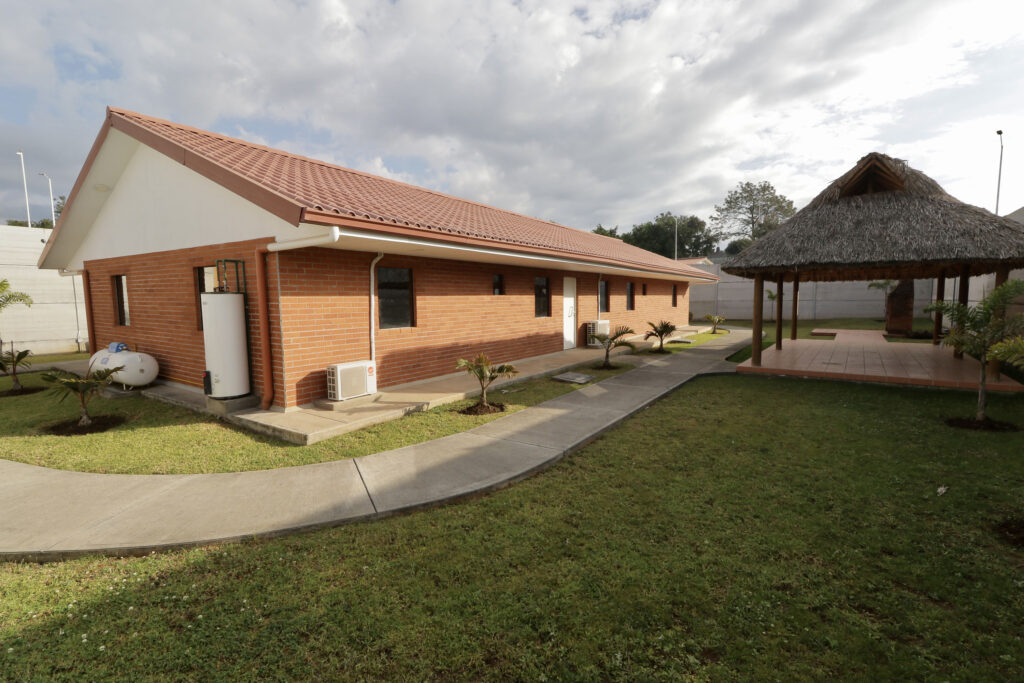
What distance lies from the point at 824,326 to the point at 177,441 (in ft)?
84.8

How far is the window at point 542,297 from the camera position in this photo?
39.1 feet

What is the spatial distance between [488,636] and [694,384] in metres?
7.88

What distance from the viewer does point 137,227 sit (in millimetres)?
8742

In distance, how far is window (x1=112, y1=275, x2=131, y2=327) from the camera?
9.81 metres

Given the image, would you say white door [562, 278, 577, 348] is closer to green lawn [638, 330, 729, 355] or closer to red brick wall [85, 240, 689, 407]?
red brick wall [85, 240, 689, 407]

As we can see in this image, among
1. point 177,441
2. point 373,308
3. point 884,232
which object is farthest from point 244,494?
point 884,232

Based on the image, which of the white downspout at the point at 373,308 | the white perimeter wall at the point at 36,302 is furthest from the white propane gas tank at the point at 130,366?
the white perimeter wall at the point at 36,302

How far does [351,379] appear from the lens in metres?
6.84

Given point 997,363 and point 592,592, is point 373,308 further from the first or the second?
point 997,363

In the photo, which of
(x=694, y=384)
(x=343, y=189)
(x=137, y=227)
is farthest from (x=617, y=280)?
(x=137, y=227)

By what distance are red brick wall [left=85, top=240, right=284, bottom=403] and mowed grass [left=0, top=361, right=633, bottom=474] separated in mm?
950

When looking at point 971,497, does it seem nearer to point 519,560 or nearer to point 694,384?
point 519,560

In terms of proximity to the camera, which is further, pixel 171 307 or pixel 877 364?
pixel 877 364

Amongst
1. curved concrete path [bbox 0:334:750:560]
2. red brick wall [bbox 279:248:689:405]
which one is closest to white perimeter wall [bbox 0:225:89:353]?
red brick wall [bbox 279:248:689:405]
